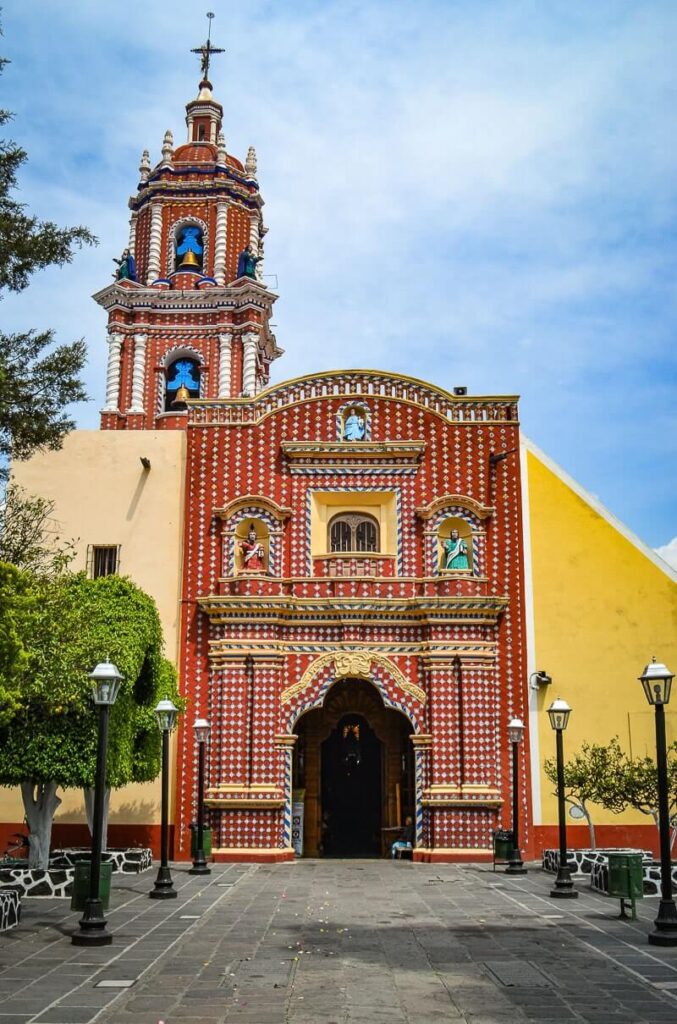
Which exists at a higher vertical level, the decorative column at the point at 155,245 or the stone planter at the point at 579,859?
the decorative column at the point at 155,245

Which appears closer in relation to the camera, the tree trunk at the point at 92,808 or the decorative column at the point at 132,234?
the tree trunk at the point at 92,808

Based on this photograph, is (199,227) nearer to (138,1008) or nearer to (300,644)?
(300,644)

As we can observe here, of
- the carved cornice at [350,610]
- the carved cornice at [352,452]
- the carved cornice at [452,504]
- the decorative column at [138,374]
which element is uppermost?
the decorative column at [138,374]

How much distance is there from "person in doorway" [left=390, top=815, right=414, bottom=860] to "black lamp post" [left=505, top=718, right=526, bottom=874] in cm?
271

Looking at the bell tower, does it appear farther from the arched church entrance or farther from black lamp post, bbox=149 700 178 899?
black lamp post, bbox=149 700 178 899

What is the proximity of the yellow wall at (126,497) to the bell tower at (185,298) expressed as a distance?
19.2ft

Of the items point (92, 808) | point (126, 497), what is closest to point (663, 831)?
point (92, 808)

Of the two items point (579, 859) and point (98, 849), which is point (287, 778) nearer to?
point (579, 859)

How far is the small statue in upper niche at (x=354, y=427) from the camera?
82.8 ft

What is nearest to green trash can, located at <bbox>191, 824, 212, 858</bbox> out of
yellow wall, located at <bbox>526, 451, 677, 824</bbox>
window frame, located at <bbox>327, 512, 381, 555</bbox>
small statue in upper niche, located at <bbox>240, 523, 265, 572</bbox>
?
small statue in upper niche, located at <bbox>240, 523, 265, 572</bbox>

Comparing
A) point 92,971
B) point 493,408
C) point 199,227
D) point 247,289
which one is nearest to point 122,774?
point 92,971

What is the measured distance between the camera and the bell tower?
107ft

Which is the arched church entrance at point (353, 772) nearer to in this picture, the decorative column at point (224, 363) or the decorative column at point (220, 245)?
the decorative column at point (224, 363)

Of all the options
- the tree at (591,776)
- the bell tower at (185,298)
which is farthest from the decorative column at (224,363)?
the tree at (591,776)
